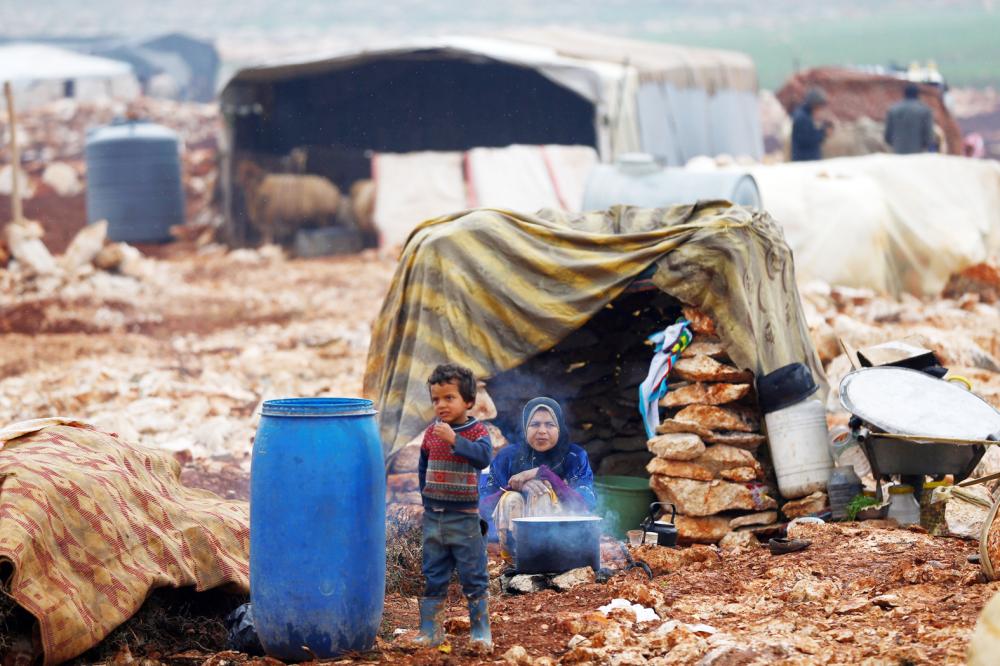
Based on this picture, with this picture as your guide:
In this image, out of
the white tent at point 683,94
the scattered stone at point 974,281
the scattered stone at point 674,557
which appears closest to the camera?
the scattered stone at point 674,557

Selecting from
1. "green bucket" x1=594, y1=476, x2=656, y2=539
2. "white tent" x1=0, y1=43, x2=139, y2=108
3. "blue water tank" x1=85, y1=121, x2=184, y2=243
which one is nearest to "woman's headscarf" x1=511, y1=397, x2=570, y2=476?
"green bucket" x1=594, y1=476, x2=656, y2=539

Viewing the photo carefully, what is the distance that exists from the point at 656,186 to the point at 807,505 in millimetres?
5524

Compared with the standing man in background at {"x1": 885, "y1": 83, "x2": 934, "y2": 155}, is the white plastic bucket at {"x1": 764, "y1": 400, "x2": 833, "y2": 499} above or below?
below

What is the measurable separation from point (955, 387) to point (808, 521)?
41.3 inches

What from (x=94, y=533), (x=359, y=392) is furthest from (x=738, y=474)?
(x=359, y=392)

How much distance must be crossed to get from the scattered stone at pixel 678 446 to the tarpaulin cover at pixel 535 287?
54 centimetres

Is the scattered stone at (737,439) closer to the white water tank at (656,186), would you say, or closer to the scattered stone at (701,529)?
the scattered stone at (701,529)

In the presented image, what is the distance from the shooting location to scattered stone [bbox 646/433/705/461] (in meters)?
7.16

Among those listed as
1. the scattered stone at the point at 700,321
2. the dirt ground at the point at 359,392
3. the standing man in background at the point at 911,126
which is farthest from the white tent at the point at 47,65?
the scattered stone at the point at 700,321

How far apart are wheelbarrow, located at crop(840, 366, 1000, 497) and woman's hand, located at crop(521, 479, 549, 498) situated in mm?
1651

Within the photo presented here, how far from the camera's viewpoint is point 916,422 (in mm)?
6621

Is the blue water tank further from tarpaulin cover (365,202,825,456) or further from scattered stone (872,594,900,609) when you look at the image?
scattered stone (872,594,900,609)

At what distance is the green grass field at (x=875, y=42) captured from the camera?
55094mm

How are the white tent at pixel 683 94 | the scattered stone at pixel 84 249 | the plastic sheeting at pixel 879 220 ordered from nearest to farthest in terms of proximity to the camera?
the plastic sheeting at pixel 879 220 < the scattered stone at pixel 84 249 < the white tent at pixel 683 94
